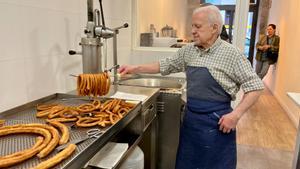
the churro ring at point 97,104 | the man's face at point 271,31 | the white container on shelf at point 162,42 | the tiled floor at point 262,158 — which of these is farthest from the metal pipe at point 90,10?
the man's face at point 271,31

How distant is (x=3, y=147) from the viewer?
789 millimetres

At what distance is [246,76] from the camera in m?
1.36

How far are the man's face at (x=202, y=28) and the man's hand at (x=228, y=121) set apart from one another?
44cm

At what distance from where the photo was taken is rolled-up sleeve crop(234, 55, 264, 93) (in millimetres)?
1358

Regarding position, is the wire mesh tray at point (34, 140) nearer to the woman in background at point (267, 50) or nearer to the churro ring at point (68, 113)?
the churro ring at point (68, 113)

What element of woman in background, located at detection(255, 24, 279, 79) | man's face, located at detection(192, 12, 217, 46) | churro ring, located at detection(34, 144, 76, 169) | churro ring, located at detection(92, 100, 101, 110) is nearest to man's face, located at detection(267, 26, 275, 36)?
woman in background, located at detection(255, 24, 279, 79)

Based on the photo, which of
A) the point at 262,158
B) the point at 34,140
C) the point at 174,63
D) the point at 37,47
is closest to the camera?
the point at 34,140

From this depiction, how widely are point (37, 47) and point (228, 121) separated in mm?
1110

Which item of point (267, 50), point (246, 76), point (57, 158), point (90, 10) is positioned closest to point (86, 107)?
point (57, 158)

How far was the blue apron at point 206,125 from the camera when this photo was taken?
1439 mm

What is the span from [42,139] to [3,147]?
0.12 m

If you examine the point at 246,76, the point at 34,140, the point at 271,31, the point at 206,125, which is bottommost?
the point at 206,125

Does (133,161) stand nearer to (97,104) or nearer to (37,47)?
(97,104)

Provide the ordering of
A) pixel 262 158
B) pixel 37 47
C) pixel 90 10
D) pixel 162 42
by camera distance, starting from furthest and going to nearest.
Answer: pixel 162 42, pixel 262 158, pixel 90 10, pixel 37 47
